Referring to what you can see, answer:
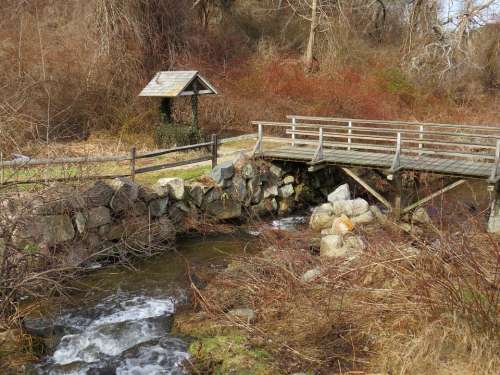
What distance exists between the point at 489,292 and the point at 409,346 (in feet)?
3.06

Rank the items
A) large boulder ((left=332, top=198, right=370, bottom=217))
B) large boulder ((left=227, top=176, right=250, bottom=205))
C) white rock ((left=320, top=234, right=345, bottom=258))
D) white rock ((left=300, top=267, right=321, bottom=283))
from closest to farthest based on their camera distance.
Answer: white rock ((left=300, top=267, right=321, bottom=283)), white rock ((left=320, top=234, right=345, bottom=258)), large boulder ((left=332, top=198, right=370, bottom=217)), large boulder ((left=227, top=176, right=250, bottom=205))

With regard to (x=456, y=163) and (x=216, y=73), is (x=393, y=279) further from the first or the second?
(x=216, y=73)

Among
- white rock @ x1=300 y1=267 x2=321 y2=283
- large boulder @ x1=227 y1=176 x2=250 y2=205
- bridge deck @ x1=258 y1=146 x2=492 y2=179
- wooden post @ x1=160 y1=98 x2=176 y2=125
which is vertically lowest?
large boulder @ x1=227 y1=176 x2=250 y2=205

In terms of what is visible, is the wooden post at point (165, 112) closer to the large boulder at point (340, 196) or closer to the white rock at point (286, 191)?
the white rock at point (286, 191)

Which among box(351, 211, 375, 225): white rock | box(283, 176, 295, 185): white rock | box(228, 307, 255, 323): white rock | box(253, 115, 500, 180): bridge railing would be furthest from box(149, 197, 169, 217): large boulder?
box(228, 307, 255, 323): white rock

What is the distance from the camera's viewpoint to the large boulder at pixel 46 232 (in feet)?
27.9

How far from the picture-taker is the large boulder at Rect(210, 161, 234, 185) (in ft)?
42.8

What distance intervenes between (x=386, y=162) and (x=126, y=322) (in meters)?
8.14

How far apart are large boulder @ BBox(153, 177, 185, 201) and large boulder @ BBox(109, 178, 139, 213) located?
3.13 feet

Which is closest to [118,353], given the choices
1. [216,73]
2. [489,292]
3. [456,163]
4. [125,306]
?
[125,306]

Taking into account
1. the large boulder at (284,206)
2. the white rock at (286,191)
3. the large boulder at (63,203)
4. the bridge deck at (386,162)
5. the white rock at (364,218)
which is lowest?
the large boulder at (284,206)

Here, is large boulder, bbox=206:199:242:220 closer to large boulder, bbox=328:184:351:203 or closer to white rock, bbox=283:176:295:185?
white rock, bbox=283:176:295:185

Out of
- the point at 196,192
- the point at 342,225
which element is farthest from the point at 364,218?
the point at 196,192

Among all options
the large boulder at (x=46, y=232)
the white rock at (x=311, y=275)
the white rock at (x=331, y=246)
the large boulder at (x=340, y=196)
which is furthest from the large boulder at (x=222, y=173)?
the white rock at (x=311, y=275)
